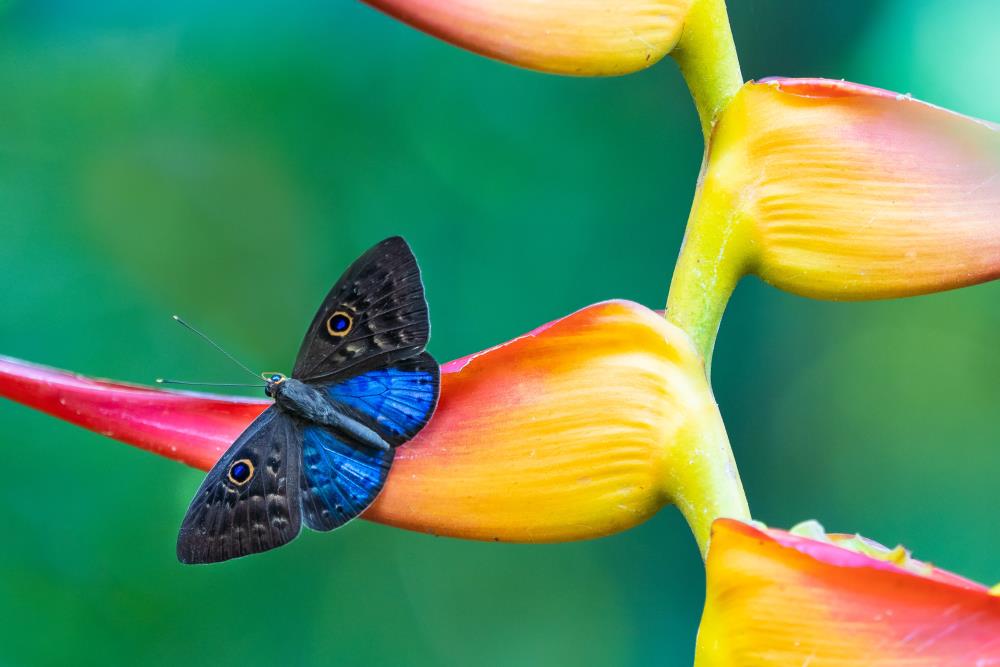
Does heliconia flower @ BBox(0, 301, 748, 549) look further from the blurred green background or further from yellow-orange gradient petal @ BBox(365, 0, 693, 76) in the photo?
the blurred green background

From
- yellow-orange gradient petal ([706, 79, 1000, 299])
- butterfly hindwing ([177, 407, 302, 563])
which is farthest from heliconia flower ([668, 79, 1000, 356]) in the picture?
butterfly hindwing ([177, 407, 302, 563])

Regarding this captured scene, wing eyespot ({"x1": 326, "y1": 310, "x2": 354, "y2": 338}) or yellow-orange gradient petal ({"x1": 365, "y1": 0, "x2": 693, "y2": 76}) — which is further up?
yellow-orange gradient petal ({"x1": 365, "y1": 0, "x2": 693, "y2": 76})

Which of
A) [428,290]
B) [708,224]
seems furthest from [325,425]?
[428,290]

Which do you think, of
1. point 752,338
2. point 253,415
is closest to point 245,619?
point 752,338

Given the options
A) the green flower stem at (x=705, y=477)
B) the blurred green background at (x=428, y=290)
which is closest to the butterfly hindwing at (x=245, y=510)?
the green flower stem at (x=705, y=477)

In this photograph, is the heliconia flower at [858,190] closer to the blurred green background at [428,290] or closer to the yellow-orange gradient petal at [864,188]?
the yellow-orange gradient petal at [864,188]
